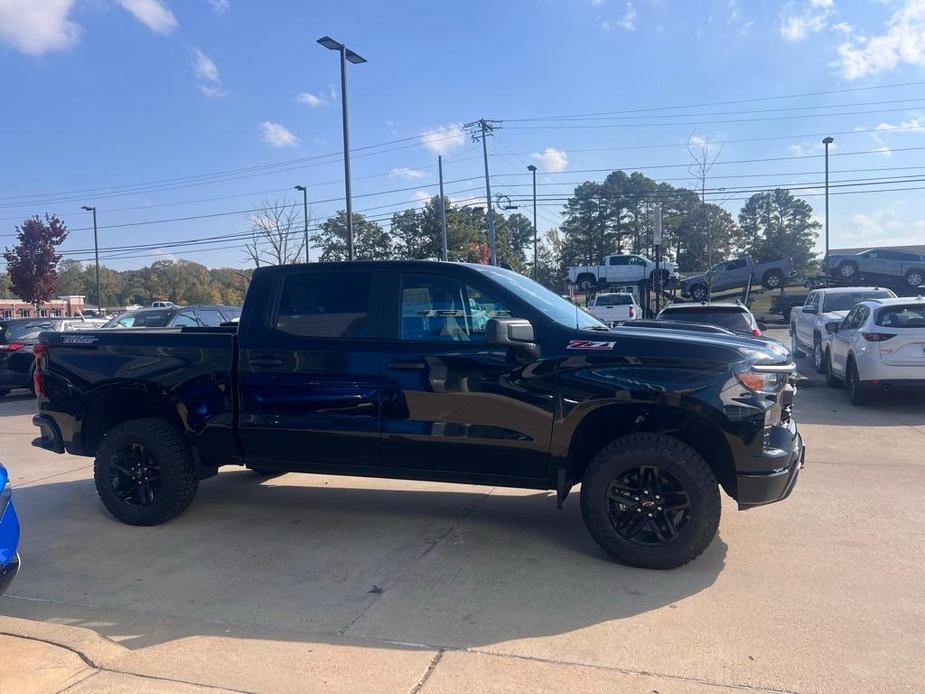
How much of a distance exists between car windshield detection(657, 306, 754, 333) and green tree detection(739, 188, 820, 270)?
61353 mm

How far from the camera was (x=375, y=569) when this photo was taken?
466cm

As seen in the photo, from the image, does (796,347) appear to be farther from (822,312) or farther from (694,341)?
(694,341)

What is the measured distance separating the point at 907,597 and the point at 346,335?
12.4 feet

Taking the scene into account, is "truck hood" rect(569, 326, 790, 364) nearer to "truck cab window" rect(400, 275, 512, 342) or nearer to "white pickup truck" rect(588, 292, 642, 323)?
"truck cab window" rect(400, 275, 512, 342)

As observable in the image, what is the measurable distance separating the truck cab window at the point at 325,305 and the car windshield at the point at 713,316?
24.3 ft

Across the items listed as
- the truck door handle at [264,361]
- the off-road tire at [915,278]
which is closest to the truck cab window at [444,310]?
the truck door handle at [264,361]

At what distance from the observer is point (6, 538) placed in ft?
12.0

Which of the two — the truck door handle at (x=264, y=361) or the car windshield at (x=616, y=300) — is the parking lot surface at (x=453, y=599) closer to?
the truck door handle at (x=264, y=361)

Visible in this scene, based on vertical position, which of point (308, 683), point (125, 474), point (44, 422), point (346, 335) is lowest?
point (308, 683)

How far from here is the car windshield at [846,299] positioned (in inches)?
600

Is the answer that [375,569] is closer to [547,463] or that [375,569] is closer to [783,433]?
[547,463]

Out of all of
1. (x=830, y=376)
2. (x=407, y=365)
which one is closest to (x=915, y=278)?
(x=830, y=376)

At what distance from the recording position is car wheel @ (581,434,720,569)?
4422mm

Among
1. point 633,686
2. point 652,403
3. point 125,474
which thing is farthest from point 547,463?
point 125,474
